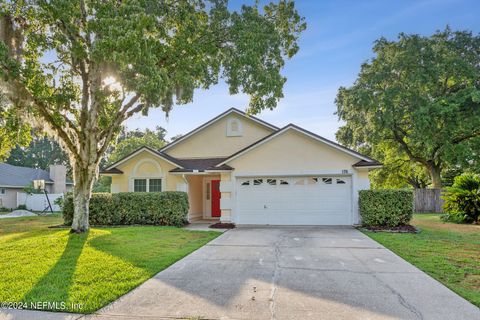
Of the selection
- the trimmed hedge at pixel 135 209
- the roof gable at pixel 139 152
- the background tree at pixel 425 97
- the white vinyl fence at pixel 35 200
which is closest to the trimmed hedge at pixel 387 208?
the trimmed hedge at pixel 135 209

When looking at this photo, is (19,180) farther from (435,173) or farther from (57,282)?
(435,173)

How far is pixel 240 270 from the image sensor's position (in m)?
6.30

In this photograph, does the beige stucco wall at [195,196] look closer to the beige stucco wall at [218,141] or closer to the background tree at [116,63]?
the beige stucco wall at [218,141]

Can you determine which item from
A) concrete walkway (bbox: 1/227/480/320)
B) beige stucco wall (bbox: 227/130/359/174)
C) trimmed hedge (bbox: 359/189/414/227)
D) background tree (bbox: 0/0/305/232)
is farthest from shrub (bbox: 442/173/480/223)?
background tree (bbox: 0/0/305/232)

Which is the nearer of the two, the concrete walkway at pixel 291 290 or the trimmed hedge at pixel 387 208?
the concrete walkway at pixel 291 290

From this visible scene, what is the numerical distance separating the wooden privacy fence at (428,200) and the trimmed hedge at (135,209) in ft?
58.1

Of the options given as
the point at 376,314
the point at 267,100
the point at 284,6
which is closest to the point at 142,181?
the point at 267,100

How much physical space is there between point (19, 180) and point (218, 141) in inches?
918

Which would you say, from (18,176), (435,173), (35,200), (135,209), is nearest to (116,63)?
(135,209)

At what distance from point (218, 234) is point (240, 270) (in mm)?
5063

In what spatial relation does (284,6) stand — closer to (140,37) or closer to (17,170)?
(140,37)

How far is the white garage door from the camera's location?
13352 mm

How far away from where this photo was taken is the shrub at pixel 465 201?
47.2 ft

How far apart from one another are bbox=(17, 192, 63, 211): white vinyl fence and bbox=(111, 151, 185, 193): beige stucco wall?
13.5m
